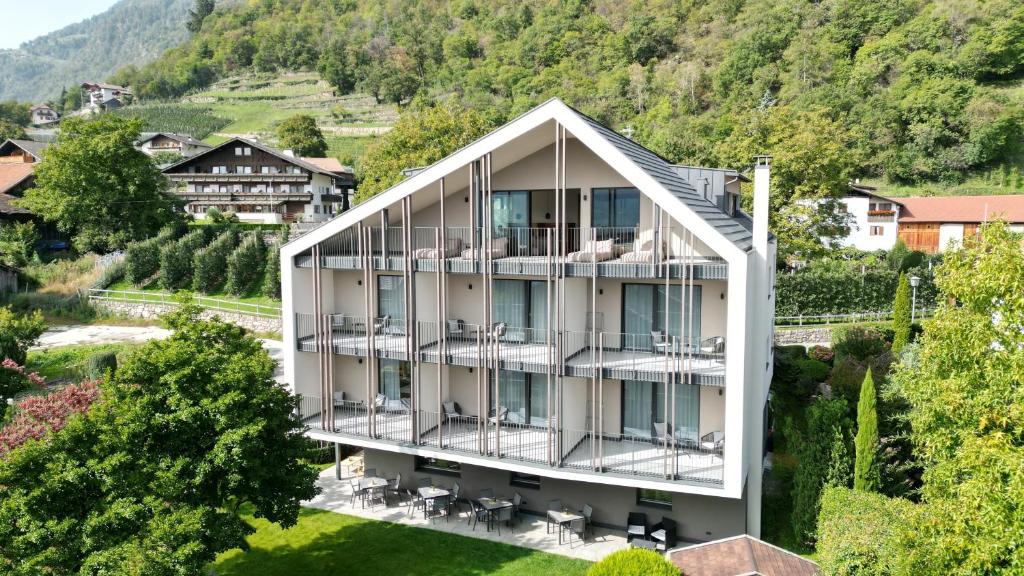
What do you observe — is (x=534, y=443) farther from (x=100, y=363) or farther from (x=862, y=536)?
(x=100, y=363)

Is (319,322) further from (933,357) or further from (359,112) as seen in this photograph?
(359,112)

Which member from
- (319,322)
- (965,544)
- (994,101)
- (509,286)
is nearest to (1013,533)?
(965,544)

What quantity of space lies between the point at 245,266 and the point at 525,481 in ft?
103

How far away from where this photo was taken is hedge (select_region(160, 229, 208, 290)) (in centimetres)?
4356

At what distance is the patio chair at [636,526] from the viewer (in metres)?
16.5

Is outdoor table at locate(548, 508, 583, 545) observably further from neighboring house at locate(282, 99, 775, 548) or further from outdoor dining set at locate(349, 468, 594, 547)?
neighboring house at locate(282, 99, 775, 548)

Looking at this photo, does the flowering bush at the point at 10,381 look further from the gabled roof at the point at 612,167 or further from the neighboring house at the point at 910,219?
the neighboring house at the point at 910,219

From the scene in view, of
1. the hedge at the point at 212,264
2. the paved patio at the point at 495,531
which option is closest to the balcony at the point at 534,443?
the paved patio at the point at 495,531

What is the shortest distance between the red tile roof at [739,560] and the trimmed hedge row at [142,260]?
43593 mm

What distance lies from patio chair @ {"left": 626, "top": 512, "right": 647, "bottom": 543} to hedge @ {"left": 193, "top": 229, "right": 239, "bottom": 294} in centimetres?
3628

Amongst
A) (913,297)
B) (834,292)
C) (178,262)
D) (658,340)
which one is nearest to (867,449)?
(658,340)

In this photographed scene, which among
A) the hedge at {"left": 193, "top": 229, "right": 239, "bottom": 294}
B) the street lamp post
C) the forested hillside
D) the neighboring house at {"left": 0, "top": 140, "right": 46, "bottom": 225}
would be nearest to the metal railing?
the hedge at {"left": 193, "top": 229, "right": 239, "bottom": 294}

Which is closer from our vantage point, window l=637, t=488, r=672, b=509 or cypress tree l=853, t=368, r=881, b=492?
cypress tree l=853, t=368, r=881, b=492

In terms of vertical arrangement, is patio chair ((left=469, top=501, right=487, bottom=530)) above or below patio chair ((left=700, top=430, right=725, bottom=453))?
below
